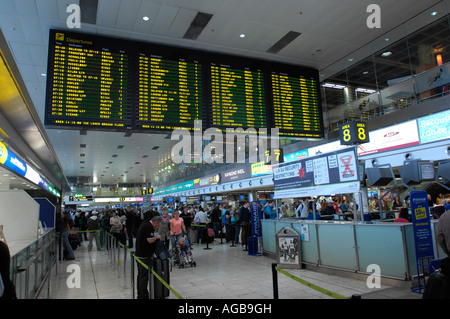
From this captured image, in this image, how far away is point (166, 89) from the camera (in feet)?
22.3

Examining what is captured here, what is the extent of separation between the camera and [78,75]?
6121 millimetres

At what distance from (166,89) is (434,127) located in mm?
7628

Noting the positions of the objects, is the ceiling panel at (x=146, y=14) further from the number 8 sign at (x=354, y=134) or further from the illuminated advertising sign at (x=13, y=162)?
the number 8 sign at (x=354, y=134)

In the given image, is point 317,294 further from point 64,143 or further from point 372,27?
point 64,143

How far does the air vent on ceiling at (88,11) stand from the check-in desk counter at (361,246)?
673 cm

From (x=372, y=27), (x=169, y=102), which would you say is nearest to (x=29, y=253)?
(x=169, y=102)

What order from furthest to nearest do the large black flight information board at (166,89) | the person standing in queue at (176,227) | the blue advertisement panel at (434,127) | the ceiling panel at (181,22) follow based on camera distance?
1. the person standing in queue at (176,227)
2. the blue advertisement panel at (434,127)
3. the ceiling panel at (181,22)
4. the large black flight information board at (166,89)

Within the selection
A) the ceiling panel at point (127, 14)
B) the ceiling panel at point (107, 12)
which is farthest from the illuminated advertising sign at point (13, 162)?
the ceiling panel at point (127, 14)

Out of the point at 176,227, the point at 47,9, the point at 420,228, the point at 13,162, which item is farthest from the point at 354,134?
the point at 13,162

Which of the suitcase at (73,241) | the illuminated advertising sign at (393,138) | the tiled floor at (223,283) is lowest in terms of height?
the tiled floor at (223,283)

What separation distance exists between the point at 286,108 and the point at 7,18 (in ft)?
20.1

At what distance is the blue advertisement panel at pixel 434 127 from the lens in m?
8.68

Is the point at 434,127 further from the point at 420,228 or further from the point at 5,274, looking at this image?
the point at 5,274
